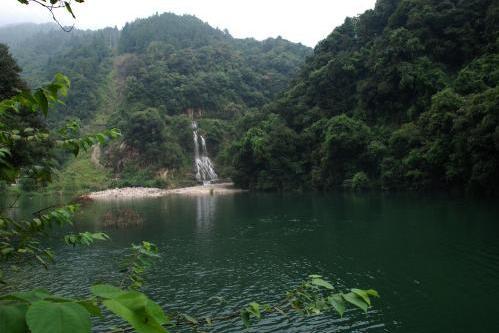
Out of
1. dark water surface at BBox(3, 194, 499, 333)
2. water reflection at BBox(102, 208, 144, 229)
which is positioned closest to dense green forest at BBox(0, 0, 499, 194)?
dark water surface at BBox(3, 194, 499, 333)

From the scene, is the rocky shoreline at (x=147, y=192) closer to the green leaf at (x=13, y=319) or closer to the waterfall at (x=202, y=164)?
the waterfall at (x=202, y=164)

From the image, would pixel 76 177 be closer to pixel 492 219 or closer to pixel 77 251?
pixel 77 251

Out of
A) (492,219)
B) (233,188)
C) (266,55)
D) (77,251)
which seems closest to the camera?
(77,251)

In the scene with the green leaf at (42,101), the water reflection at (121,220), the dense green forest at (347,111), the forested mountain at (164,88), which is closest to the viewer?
the green leaf at (42,101)

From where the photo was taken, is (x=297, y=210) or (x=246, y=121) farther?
(x=246, y=121)

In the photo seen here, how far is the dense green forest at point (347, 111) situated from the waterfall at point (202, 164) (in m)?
1.68

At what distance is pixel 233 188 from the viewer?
8538cm

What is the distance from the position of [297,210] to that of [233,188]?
41959mm

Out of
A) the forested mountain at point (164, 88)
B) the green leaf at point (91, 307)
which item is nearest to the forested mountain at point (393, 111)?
the forested mountain at point (164, 88)

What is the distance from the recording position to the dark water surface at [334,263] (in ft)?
46.3

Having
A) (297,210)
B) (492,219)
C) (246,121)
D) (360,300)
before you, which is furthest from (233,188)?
(360,300)

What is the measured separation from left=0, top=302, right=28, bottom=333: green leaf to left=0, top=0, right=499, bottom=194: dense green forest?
42201 millimetres

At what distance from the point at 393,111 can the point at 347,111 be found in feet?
32.9

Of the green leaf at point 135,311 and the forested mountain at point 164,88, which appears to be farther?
the forested mountain at point 164,88
